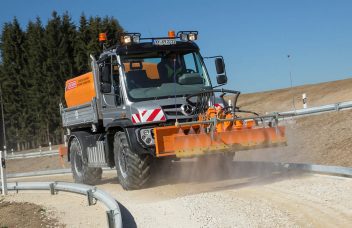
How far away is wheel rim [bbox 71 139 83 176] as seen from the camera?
565 inches

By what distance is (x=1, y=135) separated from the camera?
188 feet

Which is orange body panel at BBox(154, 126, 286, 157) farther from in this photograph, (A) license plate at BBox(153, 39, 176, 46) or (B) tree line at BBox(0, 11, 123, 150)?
(B) tree line at BBox(0, 11, 123, 150)

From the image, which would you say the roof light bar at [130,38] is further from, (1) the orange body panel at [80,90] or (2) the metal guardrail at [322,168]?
(2) the metal guardrail at [322,168]

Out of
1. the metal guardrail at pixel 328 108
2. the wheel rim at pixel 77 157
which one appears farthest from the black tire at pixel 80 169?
the metal guardrail at pixel 328 108

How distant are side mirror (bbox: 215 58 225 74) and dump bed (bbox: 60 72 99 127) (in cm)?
301

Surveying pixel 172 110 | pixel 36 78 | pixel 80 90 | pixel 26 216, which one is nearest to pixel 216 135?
pixel 172 110

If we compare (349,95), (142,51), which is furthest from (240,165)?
(349,95)

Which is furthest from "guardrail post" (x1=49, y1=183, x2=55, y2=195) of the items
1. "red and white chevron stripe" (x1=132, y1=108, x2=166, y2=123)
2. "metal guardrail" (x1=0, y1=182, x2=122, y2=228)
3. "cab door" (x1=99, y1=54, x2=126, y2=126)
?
"red and white chevron stripe" (x1=132, y1=108, x2=166, y2=123)

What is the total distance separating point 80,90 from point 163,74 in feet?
10.3

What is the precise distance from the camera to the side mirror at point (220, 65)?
1152 cm

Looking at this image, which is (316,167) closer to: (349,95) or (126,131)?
(126,131)

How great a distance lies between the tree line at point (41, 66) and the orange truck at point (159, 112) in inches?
1340

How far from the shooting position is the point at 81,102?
542 inches

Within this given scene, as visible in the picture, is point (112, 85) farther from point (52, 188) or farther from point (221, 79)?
point (52, 188)
